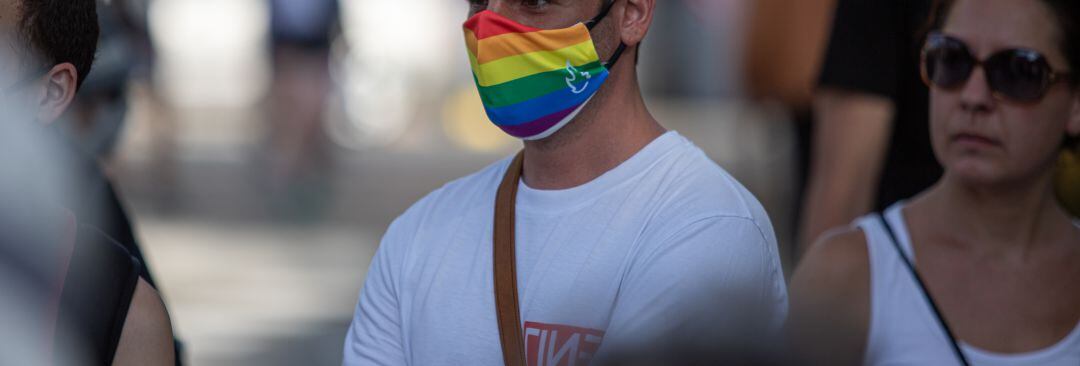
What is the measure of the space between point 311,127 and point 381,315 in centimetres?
914

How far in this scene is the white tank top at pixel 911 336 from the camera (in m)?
3.26

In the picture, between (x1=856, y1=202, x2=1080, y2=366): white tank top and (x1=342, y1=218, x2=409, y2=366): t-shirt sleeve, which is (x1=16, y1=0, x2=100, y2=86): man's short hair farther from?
(x1=856, y1=202, x2=1080, y2=366): white tank top

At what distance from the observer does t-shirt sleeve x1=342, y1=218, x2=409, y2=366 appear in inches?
126

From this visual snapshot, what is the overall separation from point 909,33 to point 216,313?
15.7 ft

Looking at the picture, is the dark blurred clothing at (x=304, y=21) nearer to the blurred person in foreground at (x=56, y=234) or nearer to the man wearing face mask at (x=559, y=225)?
the man wearing face mask at (x=559, y=225)

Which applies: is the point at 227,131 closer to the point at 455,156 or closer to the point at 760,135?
the point at 455,156

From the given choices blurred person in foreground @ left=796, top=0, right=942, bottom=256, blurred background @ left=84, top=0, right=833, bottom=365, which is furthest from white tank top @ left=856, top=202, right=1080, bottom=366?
blurred background @ left=84, top=0, right=833, bottom=365

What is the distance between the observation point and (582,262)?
2.94 m

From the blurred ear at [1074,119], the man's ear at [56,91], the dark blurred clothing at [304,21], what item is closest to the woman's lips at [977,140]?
the blurred ear at [1074,119]

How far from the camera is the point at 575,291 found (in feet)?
9.59

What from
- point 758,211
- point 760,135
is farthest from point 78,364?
point 760,135

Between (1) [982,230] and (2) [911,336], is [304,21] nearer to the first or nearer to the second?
(1) [982,230]

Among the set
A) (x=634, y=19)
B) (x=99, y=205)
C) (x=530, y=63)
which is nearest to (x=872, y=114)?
(x=634, y=19)

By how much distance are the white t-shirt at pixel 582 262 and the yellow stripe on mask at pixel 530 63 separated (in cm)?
19
